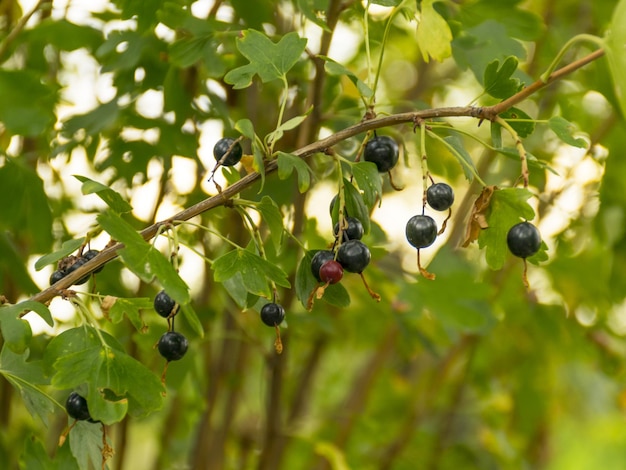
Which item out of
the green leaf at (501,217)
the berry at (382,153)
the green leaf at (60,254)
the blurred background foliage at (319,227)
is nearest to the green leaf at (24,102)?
the blurred background foliage at (319,227)

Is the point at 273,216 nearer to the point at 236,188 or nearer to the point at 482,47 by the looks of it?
the point at 236,188

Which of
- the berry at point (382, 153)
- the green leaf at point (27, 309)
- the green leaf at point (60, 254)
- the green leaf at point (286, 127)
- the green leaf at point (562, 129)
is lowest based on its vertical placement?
the green leaf at point (27, 309)

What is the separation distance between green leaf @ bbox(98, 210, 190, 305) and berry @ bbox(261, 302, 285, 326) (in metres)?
0.08

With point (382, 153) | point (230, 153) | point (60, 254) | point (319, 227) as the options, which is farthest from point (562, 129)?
point (319, 227)

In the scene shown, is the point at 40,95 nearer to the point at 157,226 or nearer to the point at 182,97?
the point at 182,97

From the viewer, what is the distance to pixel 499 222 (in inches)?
20.4

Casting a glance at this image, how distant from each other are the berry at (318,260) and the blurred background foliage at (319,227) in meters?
0.05

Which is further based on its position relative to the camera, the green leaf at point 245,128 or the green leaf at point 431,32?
the green leaf at point 431,32

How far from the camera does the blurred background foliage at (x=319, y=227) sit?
2.52 feet

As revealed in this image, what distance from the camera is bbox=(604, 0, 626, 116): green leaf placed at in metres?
0.44

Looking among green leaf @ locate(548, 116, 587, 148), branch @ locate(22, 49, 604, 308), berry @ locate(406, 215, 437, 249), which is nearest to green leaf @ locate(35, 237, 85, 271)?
branch @ locate(22, 49, 604, 308)

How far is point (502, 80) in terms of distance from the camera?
0.55m

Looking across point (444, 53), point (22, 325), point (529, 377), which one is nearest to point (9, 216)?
point (22, 325)

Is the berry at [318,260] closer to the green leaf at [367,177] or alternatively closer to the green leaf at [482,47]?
the green leaf at [367,177]
